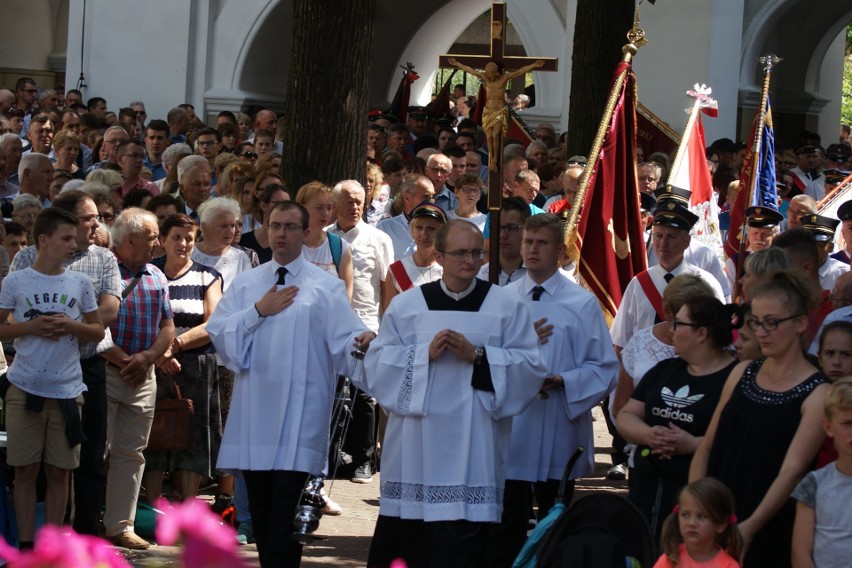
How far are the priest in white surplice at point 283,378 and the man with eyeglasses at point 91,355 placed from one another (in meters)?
0.91

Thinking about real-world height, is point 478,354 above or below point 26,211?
below

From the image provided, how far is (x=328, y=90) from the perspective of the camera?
400 inches

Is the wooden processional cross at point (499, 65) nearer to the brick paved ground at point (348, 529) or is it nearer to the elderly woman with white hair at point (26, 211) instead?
the brick paved ground at point (348, 529)

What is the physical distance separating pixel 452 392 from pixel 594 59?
8.91 meters

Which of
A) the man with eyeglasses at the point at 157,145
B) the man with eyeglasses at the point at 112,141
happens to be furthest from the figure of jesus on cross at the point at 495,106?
the man with eyeglasses at the point at 157,145

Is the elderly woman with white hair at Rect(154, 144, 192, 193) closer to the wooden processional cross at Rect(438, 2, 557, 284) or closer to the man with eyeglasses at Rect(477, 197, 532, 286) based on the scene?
the wooden processional cross at Rect(438, 2, 557, 284)

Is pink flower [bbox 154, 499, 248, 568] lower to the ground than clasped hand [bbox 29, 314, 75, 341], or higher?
higher

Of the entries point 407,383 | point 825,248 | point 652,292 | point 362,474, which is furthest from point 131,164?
point 407,383

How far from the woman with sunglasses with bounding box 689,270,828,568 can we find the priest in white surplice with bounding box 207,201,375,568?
79.3 inches

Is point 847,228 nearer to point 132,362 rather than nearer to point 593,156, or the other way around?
point 593,156

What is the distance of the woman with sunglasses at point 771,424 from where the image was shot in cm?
500

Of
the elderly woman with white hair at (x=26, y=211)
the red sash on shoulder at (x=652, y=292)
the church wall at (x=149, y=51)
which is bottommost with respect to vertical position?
the red sash on shoulder at (x=652, y=292)

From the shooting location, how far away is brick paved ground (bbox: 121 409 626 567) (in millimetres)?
7633

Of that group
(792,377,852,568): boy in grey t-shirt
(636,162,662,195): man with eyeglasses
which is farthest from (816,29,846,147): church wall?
(792,377,852,568): boy in grey t-shirt
